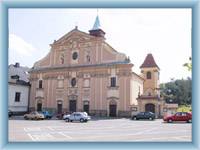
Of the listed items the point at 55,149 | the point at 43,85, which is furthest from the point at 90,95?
the point at 55,149

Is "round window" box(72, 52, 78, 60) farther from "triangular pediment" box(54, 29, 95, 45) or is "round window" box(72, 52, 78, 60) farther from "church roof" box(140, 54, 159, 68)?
"church roof" box(140, 54, 159, 68)

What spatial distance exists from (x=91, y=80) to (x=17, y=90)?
42.5 feet

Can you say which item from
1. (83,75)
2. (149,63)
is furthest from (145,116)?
(149,63)

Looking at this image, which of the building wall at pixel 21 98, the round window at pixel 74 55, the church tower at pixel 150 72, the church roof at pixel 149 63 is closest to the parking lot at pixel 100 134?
the building wall at pixel 21 98

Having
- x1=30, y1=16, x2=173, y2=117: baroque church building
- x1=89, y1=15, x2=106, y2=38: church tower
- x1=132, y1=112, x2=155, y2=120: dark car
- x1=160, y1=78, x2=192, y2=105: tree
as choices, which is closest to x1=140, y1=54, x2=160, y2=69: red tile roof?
x1=30, y1=16, x2=173, y2=117: baroque church building

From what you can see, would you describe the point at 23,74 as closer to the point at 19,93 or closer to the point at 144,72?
the point at 19,93

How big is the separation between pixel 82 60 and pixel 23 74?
42.5 ft

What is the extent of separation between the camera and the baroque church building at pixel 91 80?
144 feet

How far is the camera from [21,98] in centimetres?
5088

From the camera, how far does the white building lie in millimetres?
48691

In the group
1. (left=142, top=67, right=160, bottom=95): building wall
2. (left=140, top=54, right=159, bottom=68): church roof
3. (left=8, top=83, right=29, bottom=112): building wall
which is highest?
(left=140, top=54, right=159, bottom=68): church roof

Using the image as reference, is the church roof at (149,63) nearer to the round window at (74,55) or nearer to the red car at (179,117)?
the round window at (74,55)

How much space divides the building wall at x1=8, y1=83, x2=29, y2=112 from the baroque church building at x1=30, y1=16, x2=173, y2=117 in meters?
1.05

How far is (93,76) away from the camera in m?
46.3
